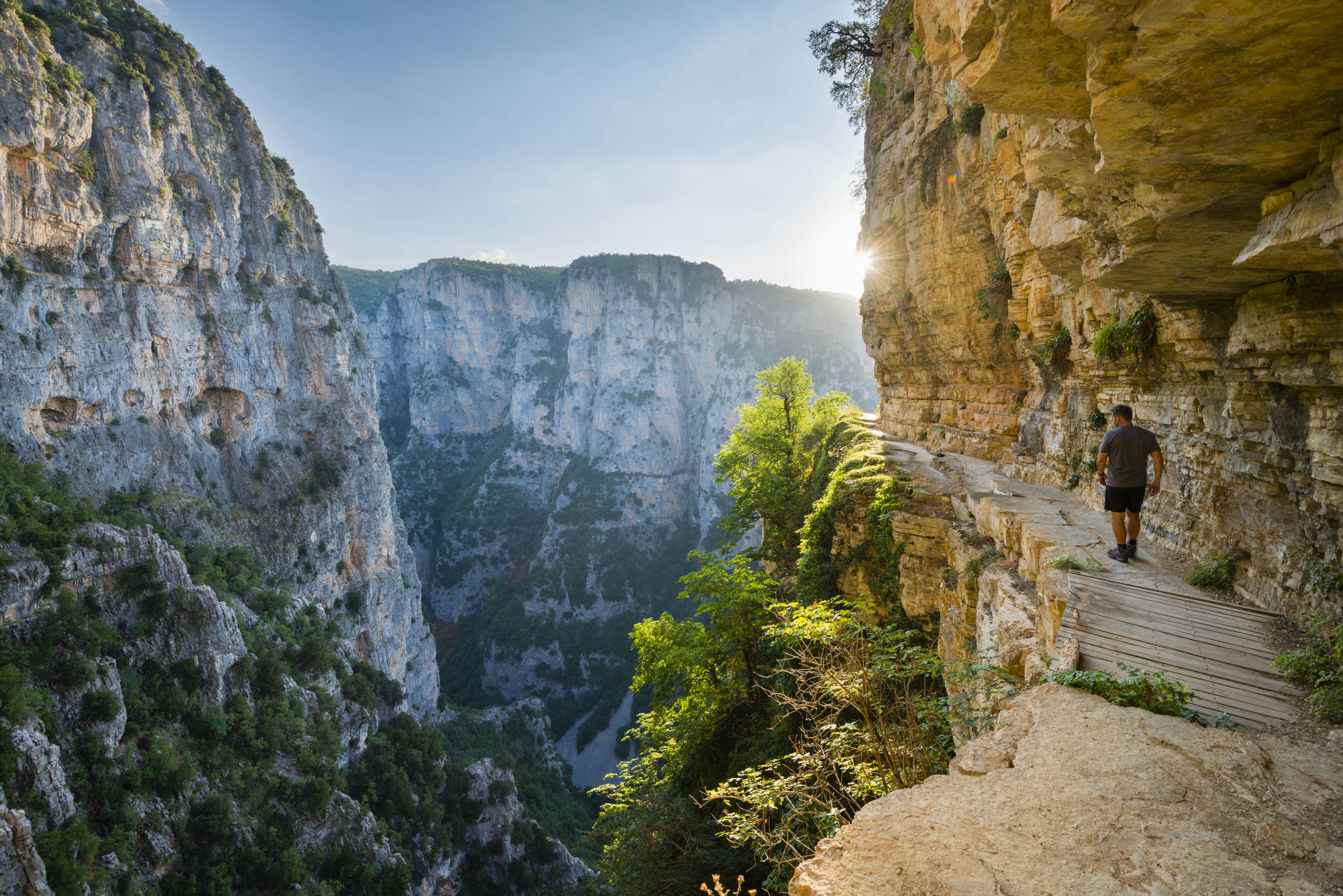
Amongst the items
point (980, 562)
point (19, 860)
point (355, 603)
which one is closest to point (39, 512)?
point (19, 860)

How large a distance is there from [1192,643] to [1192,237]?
9.22 ft

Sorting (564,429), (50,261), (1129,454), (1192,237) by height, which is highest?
(50,261)

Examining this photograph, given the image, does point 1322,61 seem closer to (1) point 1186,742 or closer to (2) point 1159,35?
(2) point 1159,35

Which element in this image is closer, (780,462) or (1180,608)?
(1180,608)

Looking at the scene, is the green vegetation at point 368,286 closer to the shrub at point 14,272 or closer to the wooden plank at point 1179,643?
the shrub at point 14,272

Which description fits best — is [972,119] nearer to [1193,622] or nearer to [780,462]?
[780,462]

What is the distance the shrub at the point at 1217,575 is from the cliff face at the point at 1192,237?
81 millimetres

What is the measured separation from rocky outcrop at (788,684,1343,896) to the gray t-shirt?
319 cm

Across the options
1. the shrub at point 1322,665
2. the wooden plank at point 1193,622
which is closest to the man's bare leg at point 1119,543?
the wooden plank at point 1193,622

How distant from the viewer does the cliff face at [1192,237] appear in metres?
2.28

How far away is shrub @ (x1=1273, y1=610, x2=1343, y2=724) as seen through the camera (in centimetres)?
284

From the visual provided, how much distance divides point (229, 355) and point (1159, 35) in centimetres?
5058

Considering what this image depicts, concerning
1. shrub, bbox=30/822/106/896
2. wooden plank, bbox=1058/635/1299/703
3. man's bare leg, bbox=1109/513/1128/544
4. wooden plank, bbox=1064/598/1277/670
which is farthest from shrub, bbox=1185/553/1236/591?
shrub, bbox=30/822/106/896

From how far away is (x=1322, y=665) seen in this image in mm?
3117
